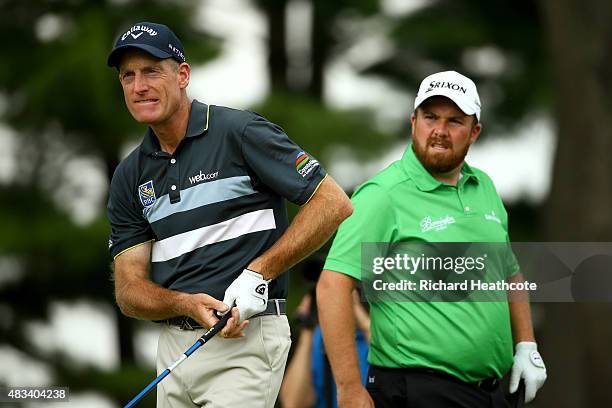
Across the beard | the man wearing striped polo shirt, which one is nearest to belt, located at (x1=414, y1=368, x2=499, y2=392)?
the man wearing striped polo shirt

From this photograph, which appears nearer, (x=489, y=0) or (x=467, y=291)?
(x=467, y=291)

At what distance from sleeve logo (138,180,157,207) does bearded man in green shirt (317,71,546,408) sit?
84 cm

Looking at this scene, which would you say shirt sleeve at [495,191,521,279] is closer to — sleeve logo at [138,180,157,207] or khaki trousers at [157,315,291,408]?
khaki trousers at [157,315,291,408]

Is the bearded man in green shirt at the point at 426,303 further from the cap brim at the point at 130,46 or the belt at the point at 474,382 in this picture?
the cap brim at the point at 130,46

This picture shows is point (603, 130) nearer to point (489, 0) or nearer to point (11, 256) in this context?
point (489, 0)

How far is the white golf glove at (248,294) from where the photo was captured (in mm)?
4684

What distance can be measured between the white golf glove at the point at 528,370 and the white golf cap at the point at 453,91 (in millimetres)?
1067

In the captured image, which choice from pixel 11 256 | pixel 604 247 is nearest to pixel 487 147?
pixel 604 247

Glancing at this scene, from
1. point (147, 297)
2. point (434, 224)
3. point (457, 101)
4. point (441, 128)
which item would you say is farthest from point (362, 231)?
point (147, 297)

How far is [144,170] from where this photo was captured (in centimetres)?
513

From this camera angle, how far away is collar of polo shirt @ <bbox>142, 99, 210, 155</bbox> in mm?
5055

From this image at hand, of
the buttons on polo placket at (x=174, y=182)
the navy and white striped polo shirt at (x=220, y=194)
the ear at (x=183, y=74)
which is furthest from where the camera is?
the ear at (x=183, y=74)

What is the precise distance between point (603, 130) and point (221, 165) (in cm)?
992

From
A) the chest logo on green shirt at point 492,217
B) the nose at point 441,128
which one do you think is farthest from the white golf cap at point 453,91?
the chest logo on green shirt at point 492,217
